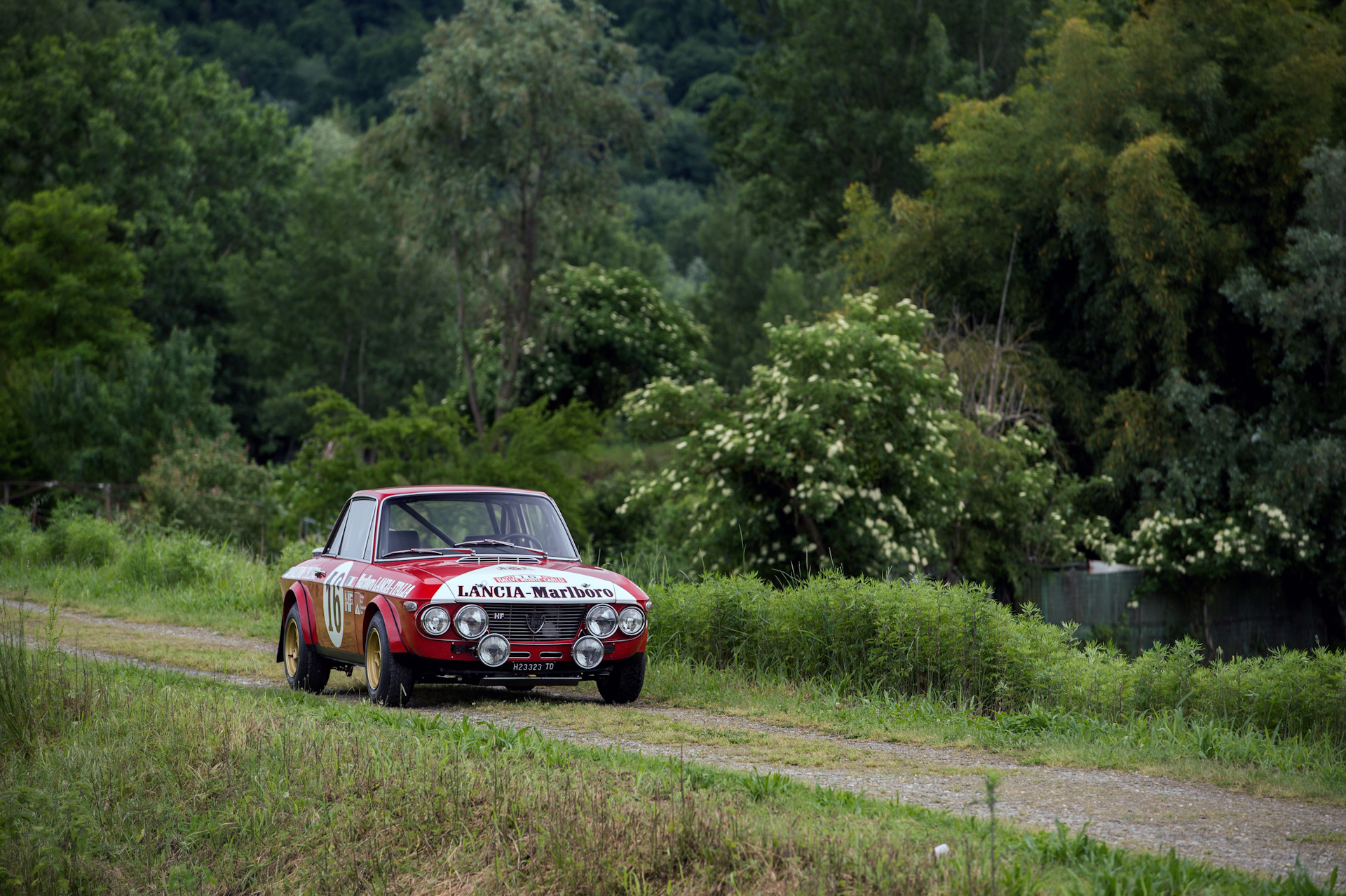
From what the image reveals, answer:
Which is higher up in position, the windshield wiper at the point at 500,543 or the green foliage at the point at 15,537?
the windshield wiper at the point at 500,543

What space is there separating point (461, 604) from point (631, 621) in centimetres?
128

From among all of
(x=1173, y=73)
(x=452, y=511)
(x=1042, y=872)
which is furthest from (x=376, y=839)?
(x=1173, y=73)

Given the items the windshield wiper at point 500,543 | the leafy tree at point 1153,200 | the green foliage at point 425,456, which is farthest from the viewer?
the green foliage at point 425,456

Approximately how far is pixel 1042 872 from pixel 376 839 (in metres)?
3.38

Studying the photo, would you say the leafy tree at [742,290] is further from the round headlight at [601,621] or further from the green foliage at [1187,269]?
the round headlight at [601,621]

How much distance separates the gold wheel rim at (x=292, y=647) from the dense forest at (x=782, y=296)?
5.66m

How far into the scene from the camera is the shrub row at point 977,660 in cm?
968

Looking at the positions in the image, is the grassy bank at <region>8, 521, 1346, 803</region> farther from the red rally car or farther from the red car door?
the red car door

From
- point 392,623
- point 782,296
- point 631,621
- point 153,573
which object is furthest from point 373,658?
point 782,296

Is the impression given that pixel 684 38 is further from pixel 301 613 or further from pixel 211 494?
pixel 301 613

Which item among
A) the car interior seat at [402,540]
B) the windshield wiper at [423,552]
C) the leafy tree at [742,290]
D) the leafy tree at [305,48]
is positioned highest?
the leafy tree at [305,48]

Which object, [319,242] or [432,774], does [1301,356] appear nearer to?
[432,774]

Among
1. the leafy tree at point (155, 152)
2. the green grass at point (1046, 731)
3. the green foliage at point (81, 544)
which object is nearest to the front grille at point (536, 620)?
the green grass at point (1046, 731)

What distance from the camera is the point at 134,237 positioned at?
2271 inches
